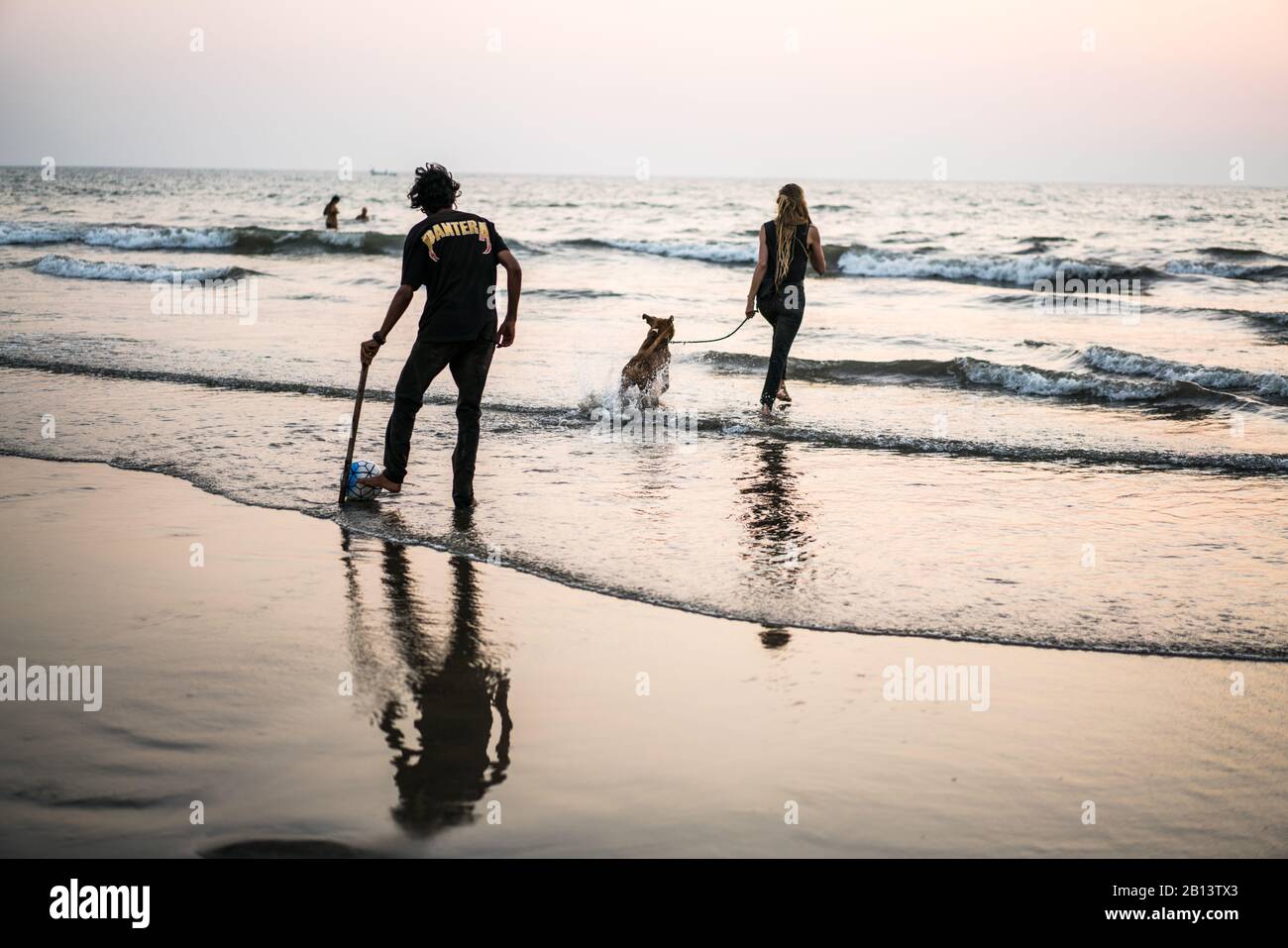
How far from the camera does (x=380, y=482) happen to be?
6.58m

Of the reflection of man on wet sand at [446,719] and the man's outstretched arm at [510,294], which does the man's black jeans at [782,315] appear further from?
the reflection of man on wet sand at [446,719]

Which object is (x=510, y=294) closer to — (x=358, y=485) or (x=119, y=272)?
(x=358, y=485)

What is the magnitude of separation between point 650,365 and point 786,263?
4.94 feet

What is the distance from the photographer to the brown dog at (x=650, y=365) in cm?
984

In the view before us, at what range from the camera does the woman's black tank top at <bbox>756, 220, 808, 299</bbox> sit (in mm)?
9422

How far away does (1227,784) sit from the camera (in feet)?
11.2

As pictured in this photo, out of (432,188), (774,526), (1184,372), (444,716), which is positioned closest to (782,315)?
(774,526)

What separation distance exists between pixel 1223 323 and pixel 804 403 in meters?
10.5

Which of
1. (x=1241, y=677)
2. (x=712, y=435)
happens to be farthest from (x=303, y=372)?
(x=1241, y=677)

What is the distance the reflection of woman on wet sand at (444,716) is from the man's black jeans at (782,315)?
518 centimetres

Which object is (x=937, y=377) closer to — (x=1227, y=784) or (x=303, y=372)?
(x=303, y=372)

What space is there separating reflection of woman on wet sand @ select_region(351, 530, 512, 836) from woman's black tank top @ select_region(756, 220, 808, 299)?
5.28 m

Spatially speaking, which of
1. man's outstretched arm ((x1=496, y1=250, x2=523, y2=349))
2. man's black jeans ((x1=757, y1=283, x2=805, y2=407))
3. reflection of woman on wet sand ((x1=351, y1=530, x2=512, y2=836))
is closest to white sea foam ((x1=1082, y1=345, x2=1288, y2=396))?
man's black jeans ((x1=757, y1=283, x2=805, y2=407))

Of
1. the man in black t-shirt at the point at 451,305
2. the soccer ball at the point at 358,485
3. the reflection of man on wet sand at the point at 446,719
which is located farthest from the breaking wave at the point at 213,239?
the reflection of man on wet sand at the point at 446,719
